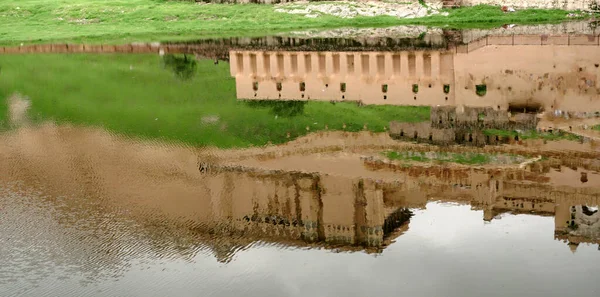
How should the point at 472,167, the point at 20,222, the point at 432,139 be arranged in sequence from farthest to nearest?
the point at 432,139
the point at 472,167
the point at 20,222

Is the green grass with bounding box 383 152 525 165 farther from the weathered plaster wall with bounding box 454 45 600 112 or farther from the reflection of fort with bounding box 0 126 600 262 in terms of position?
the weathered plaster wall with bounding box 454 45 600 112

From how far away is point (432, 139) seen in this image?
25.9 meters

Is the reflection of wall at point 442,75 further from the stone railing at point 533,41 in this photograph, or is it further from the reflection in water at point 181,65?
the reflection in water at point 181,65

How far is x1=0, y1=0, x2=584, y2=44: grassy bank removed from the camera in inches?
2032

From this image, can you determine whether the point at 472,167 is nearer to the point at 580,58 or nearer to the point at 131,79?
the point at 580,58

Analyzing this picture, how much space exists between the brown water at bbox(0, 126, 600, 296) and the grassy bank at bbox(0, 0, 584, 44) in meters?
28.5

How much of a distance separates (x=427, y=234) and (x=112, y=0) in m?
52.5

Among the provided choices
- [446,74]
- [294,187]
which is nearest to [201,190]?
[294,187]

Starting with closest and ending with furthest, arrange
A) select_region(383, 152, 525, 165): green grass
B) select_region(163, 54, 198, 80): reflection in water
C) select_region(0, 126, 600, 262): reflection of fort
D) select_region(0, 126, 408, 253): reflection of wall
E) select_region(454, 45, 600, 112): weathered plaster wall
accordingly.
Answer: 1. select_region(0, 126, 600, 262): reflection of fort
2. select_region(0, 126, 408, 253): reflection of wall
3. select_region(383, 152, 525, 165): green grass
4. select_region(454, 45, 600, 112): weathered plaster wall
5. select_region(163, 54, 198, 80): reflection in water

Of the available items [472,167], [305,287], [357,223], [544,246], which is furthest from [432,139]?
[305,287]

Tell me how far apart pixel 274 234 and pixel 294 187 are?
3.22m

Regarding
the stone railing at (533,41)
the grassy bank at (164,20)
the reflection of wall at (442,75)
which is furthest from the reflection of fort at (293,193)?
the grassy bank at (164,20)

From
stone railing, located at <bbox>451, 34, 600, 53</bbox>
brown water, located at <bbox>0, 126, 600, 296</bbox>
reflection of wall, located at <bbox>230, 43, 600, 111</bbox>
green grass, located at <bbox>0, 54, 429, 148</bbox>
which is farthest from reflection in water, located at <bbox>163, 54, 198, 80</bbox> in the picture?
brown water, located at <bbox>0, 126, 600, 296</bbox>

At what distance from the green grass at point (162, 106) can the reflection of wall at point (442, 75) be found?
56.6 inches
